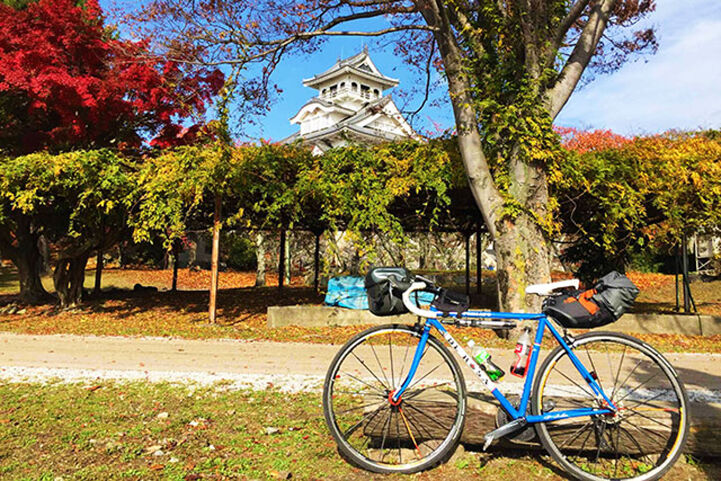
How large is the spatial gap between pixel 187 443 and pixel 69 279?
408 inches

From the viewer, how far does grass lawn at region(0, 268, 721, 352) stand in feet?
29.1

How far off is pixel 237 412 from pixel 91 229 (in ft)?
29.1

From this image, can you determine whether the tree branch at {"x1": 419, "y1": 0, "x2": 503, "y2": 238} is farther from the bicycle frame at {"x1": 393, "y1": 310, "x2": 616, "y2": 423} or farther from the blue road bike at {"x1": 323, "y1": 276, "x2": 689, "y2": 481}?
the bicycle frame at {"x1": 393, "y1": 310, "x2": 616, "y2": 423}

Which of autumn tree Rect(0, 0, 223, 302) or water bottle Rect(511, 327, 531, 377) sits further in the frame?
autumn tree Rect(0, 0, 223, 302)

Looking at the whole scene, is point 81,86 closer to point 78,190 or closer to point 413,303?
point 78,190

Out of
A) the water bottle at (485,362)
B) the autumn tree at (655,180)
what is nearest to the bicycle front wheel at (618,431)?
the water bottle at (485,362)

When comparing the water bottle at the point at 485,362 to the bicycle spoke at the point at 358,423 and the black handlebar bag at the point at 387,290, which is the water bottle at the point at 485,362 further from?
the bicycle spoke at the point at 358,423

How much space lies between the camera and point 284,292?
16734 millimetres

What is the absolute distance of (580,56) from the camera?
27.4 feet

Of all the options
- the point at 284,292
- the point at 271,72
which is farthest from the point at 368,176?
the point at 284,292

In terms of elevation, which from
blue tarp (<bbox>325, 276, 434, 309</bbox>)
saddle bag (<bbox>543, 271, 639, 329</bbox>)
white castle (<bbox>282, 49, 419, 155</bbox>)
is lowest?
blue tarp (<bbox>325, 276, 434, 309</bbox>)

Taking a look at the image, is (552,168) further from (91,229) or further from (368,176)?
(91,229)

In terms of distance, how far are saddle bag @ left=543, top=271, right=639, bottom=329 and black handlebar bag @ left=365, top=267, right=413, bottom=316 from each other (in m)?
0.89

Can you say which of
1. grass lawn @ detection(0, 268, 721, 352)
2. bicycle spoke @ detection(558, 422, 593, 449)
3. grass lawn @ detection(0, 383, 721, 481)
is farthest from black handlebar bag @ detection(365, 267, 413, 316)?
grass lawn @ detection(0, 268, 721, 352)
